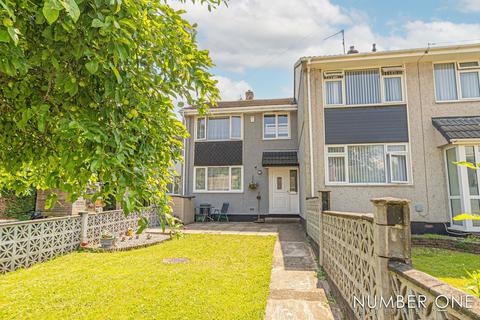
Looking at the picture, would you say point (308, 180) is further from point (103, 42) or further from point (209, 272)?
point (103, 42)

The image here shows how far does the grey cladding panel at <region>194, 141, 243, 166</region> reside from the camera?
1436 cm

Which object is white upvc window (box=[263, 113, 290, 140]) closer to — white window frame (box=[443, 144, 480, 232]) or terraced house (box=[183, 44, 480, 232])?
terraced house (box=[183, 44, 480, 232])

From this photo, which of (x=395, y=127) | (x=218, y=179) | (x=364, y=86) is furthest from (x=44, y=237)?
(x=395, y=127)

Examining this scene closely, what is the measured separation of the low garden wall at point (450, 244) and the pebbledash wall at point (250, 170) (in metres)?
7.16

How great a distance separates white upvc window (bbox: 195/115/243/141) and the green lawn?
982 centimetres

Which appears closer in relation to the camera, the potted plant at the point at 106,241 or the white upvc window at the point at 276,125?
the potted plant at the point at 106,241

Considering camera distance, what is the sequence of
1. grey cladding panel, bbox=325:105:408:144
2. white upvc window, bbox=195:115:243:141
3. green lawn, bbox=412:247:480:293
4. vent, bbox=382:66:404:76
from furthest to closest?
white upvc window, bbox=195:115:243:141, vent, bbox=382:66:404:76, grey cladding panel, bbox=325:105:408:144, green lawn, bbox=412:247:480:293

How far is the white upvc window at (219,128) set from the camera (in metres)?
14.6

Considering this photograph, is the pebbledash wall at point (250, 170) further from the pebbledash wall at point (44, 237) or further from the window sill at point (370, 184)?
the pebbledash wall at point (44, 237)

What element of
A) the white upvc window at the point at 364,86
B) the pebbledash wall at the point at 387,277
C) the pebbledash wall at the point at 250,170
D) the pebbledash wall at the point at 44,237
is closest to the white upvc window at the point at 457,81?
the white upvc window at the point at 364,86

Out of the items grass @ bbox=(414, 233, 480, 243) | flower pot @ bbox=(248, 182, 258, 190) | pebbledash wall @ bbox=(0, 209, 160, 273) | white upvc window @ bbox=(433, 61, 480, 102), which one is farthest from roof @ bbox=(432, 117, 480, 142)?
pebbledash wall @ bbox=(0, 209, 160, 273)

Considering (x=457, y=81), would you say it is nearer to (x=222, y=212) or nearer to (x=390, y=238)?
(x=390, y=238)

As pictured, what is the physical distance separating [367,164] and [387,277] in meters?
7.94

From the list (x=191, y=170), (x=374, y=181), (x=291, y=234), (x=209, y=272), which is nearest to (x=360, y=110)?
(x=374, y=181)
